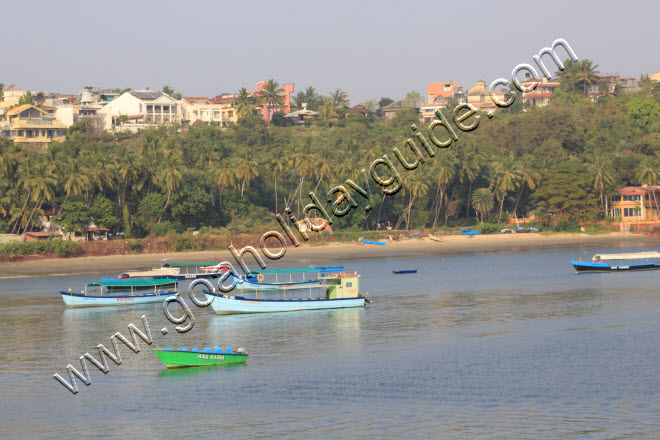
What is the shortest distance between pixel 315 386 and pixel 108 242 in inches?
3128

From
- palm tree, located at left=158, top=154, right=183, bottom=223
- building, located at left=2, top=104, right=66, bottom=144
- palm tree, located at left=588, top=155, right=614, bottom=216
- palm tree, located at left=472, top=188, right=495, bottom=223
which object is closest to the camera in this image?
palm tree, located at left=158, top=154, right=183, bottom=223

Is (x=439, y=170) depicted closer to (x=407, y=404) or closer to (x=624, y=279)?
(x=624, y=279)

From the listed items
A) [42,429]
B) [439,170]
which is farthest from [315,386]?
[439,170]

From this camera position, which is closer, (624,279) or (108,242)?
(624,279)

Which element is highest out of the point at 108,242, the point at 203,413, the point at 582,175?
the point at 582,175

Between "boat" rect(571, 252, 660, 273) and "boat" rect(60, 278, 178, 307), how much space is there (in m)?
48.1

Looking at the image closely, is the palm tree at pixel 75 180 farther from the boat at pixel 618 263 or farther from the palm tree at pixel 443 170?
the boat at pixel 618 263

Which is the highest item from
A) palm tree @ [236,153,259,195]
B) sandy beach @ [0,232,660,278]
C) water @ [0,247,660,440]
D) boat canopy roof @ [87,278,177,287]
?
palm tree @ [236,153,259,195]

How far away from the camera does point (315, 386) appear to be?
4250cm

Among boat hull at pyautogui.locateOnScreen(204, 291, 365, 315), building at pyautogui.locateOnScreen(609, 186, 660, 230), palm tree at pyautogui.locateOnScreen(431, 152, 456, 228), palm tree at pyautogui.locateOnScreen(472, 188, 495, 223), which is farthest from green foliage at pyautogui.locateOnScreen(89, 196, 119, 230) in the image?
building at pyautogui.locateOnScreen(609, 186, 660, 230)

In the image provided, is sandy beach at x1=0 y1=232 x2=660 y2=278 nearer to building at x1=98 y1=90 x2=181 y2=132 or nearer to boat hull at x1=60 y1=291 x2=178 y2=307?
boat hull at x1=60 y1=291 x2=178 y2=307

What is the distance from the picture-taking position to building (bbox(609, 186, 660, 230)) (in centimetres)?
14175

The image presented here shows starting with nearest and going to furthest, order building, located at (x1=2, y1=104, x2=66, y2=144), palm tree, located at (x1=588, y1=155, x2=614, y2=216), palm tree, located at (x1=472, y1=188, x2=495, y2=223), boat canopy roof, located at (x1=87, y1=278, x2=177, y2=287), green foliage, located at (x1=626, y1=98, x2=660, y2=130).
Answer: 1. boat canopy roof, located at (x1=87, y1=278, x2=177, y2=287)
2. palm tree, located at (x1=588, y1=155, x2=614, y2=216)
3. palm tree, located at (x1=472, y1=188, x2=495, y2=223)
4. building, located at (x1=2, y1=104, x2=66, y2=144)
5. green foliage, located at (x1=626, y1=98, x2=660, y2=130)

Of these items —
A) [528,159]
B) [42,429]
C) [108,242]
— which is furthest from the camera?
[528,159]
